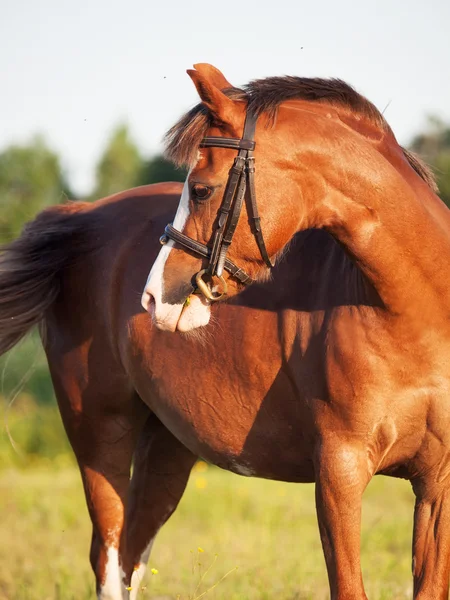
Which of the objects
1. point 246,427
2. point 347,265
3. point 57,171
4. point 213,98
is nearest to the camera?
point 213,98

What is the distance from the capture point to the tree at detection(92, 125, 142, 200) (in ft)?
170

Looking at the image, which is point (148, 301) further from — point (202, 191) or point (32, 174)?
point (32, 174)

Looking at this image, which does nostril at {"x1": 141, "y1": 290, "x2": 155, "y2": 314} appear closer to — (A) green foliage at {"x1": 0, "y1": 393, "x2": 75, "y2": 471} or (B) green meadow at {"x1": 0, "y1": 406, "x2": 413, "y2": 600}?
(B) green meadow at {"x1": 0, "y1": 406, "x2": 413, "y2": 600}

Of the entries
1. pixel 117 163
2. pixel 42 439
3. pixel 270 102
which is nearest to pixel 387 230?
pixel 270 102

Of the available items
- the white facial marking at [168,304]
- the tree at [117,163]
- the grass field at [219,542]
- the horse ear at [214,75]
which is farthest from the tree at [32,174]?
the white facial marking at [168,304]

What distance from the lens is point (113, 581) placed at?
491 cm

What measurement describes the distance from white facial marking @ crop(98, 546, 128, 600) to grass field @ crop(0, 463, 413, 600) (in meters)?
0.14

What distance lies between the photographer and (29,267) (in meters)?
5.25

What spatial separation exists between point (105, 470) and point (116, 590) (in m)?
0.66

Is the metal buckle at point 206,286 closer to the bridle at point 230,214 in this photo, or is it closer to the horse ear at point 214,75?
the bridle at point 230,214

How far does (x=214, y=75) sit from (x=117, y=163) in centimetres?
4967

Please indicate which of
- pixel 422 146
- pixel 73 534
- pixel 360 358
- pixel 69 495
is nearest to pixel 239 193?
pixel 360 358

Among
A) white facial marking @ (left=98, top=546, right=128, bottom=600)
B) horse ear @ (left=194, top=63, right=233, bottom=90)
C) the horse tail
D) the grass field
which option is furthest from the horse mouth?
white facial marking @ (left=98, top=546, right=128, bottom=600)

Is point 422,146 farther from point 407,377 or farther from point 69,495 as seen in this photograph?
point 407,377
